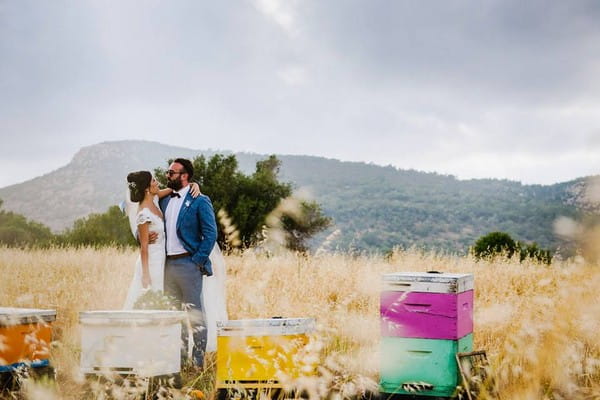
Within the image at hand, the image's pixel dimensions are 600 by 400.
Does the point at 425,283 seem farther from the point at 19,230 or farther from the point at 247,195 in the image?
the point at 19,230

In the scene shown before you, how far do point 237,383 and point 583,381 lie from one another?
3170 mm

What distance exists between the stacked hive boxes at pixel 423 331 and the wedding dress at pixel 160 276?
2232 millimetres

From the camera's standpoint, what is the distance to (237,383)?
14.5ft

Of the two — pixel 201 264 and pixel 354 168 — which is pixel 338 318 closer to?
pixel 201 264

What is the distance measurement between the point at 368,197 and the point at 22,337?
9331cm

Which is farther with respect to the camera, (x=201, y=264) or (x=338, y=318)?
(x=338, y=318)

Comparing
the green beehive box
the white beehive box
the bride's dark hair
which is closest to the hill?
Result: the bride's dark hair

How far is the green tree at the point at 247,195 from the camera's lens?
106ft

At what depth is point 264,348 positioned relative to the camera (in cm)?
459

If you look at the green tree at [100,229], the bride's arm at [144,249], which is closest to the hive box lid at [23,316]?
the bride's arm at [144,249]

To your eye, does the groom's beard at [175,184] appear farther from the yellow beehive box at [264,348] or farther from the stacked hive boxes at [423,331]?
the stacked hive boxes at [423,331]

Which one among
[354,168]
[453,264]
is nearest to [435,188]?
[354,168]

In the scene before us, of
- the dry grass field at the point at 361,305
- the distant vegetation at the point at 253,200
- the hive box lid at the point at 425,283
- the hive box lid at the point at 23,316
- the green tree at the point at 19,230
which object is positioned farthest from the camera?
the green tree at the point at 19,230

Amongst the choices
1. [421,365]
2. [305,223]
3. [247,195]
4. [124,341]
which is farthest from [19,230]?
[421,365]
